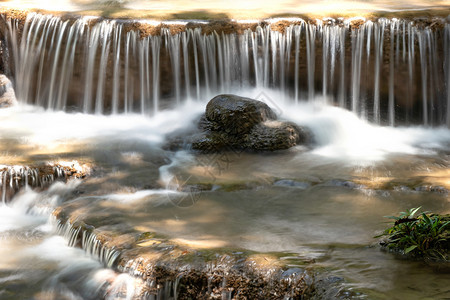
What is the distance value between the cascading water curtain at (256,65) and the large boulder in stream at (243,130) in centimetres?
142

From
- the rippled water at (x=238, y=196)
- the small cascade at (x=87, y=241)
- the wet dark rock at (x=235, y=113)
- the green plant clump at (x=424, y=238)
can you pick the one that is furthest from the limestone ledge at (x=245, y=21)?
the green plant clump at (x=424, y=238)

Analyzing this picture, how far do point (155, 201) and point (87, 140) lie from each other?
8.58ft

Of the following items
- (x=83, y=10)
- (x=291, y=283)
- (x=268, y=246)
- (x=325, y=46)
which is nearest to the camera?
(x=291, y=283)

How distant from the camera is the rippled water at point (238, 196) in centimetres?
463

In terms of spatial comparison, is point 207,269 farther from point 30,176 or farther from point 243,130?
point 243,130

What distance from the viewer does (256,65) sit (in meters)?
9.83

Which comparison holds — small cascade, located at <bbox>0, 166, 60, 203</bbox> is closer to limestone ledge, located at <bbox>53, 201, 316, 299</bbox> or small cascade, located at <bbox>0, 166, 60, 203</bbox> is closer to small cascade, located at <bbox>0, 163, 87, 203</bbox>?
small cascade, located at <bbox>0, 163, 87, 203</bbox>

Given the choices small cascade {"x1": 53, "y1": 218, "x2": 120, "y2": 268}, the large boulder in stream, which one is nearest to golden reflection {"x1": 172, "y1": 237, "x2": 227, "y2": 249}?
small cascade {"x1": 53, "y1": 218, "x2": 120, "y2": 268}

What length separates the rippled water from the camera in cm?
463

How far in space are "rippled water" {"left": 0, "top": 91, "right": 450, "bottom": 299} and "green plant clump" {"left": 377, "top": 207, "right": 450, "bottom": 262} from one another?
145 millimetres

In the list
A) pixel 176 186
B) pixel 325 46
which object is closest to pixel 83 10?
pixel 325 46

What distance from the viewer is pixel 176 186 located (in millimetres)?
6625

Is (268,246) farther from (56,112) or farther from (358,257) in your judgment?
(56,112)

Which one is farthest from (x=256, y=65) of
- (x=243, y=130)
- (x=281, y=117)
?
(x=243, y=130)
